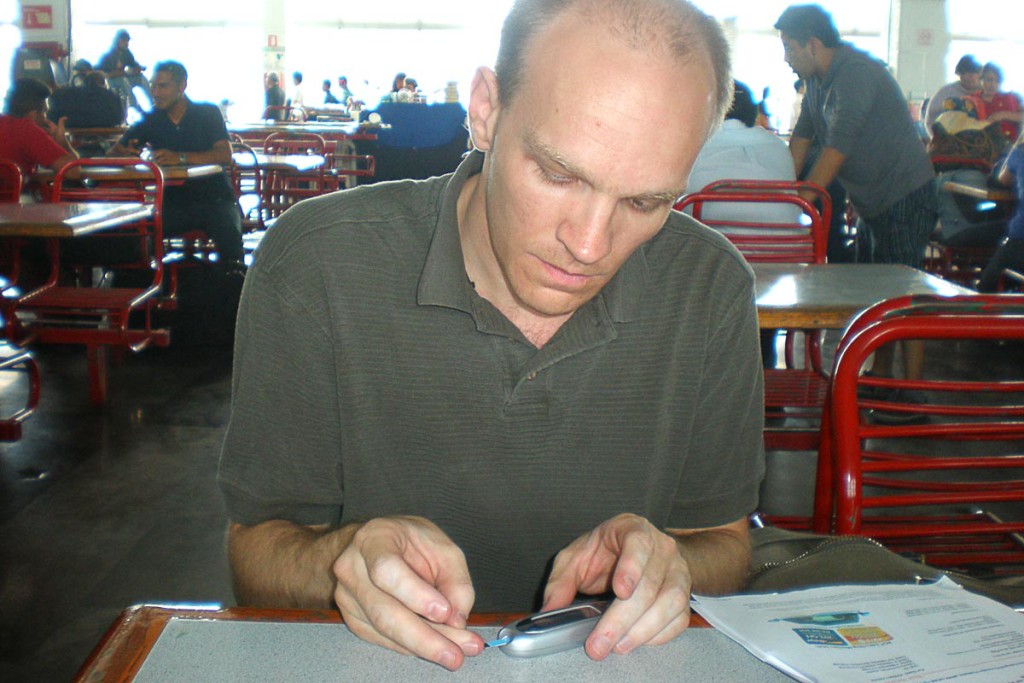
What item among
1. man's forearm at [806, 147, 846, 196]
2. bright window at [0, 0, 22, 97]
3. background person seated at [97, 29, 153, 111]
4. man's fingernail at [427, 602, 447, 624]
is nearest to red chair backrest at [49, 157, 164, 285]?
man's forearm at [806, 147, 846, 196]

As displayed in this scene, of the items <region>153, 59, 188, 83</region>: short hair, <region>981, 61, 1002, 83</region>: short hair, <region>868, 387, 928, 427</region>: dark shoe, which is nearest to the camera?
<region>868, 387, 928, 427</region>: dark shoe

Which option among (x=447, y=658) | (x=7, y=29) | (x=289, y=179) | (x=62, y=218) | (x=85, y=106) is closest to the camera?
(x=447, y=658)

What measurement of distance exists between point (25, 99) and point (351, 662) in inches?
218

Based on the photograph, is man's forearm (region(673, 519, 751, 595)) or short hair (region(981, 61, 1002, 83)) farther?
short hair (region(981, 61, 1002, 83))

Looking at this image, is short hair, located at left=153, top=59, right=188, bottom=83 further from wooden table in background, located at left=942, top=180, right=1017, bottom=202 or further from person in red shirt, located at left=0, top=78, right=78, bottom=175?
wooden table in background, located at left=942, top=180, right=1017, bottom=202

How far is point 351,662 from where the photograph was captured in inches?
27.6

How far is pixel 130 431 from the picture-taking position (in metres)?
3.59

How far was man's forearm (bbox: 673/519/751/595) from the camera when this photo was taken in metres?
1.03

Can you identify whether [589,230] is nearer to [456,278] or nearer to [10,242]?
[456,278]

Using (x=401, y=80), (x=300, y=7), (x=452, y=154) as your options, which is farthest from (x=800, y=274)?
(x=300, y=7)

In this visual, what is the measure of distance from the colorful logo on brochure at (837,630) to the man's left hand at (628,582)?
0.10m

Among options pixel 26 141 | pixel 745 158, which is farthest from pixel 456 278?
pixel 26 141

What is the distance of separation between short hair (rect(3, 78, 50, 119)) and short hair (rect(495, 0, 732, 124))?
518 cm

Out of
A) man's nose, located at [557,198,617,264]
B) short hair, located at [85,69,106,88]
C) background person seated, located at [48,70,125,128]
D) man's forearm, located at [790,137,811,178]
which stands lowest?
man's nose, located at [557,198,617,264]
